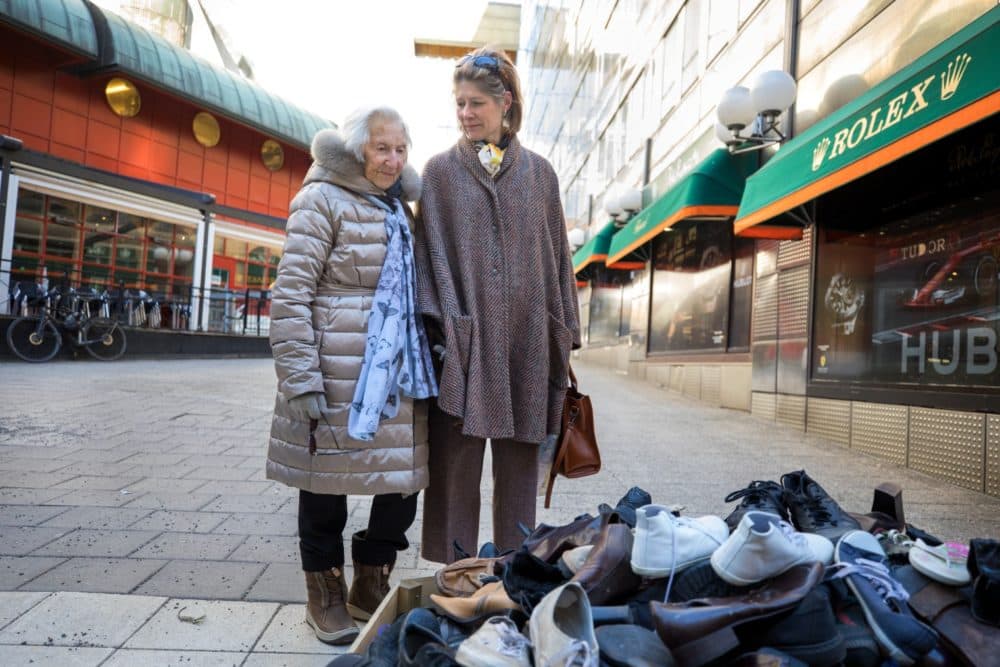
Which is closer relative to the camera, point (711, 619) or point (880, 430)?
point (711, 619)

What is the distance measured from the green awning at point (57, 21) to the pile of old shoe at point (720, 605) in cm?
1900

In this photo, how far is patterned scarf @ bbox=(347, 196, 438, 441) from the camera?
2.19 m

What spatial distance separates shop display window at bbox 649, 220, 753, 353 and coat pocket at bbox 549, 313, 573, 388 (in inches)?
306

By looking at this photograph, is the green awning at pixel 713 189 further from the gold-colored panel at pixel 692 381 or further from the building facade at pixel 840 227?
the gold-colored panel at pixel 692 381

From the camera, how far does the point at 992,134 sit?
16.7 feet

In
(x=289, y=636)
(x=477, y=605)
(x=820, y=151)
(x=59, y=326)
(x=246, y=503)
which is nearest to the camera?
(x=477, y=605)

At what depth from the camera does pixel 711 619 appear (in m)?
1.10

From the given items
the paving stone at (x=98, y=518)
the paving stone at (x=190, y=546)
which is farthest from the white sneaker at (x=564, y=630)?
the paving stone at (x=98, y=518)

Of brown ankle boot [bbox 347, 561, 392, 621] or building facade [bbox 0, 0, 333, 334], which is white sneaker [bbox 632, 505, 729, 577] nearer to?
brown ankle boot [bbox 347, 561, 392, 621]

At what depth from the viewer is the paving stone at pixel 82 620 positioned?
7.43ft

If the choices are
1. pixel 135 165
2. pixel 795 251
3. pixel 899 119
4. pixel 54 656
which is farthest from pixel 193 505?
pixel 135 165

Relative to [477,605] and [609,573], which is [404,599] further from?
[609,573]

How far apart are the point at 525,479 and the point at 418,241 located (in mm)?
996

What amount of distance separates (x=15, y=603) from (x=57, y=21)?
717 inches
